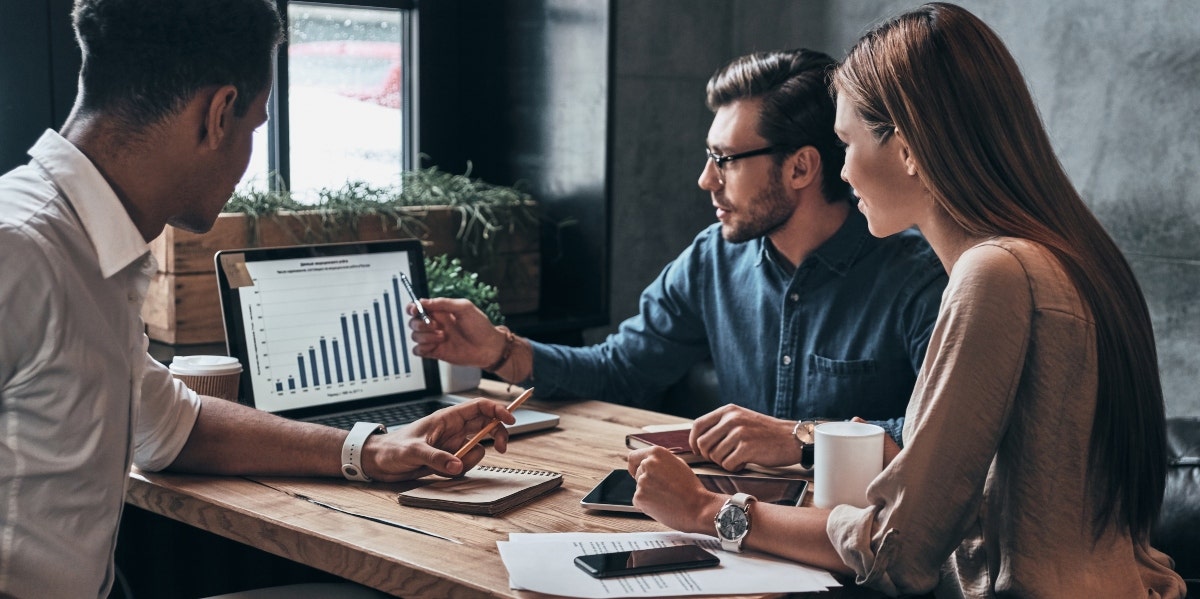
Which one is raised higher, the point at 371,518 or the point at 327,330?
the point at 327,330

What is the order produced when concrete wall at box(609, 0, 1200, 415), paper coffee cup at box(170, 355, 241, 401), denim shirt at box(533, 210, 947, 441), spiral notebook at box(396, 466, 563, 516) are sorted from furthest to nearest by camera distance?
concrete wall at box(609, 0, 1200, 415) → denim shirt at box(533, 210, 947, 441) → paper coffee cup at box(170, 355, 241, 401) → spiral notebook at box(396, 466, 563, 516)

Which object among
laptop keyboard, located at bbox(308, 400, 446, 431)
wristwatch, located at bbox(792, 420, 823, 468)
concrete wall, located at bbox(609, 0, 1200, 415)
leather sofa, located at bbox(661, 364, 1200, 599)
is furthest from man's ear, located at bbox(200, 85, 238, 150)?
concrete wall, located at bbox(609, 0, 1200, 415)

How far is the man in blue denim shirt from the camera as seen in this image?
2.26 metres

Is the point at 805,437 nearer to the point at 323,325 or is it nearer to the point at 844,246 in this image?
the point at 844,246

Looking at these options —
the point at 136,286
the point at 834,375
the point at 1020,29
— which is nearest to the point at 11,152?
the point at 136,286

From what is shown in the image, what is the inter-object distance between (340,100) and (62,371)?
2014mm

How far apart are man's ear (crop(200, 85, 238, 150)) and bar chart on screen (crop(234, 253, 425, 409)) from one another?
27.1 inches

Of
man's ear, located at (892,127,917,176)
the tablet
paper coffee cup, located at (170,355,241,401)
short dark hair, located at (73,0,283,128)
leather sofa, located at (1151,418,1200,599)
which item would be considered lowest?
leather sofa, located at (1151,418,1200,599)

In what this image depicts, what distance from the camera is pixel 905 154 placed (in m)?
1.57

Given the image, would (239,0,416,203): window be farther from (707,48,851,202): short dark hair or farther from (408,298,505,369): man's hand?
(707,48,851,202): short dark hair

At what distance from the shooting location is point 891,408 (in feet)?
7.41

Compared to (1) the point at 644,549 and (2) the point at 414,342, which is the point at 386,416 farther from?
(1) the point at 644,549

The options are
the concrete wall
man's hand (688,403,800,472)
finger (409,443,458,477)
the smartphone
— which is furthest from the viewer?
the concrete wall

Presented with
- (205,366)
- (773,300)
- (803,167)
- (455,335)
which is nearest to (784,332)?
(773,300)
